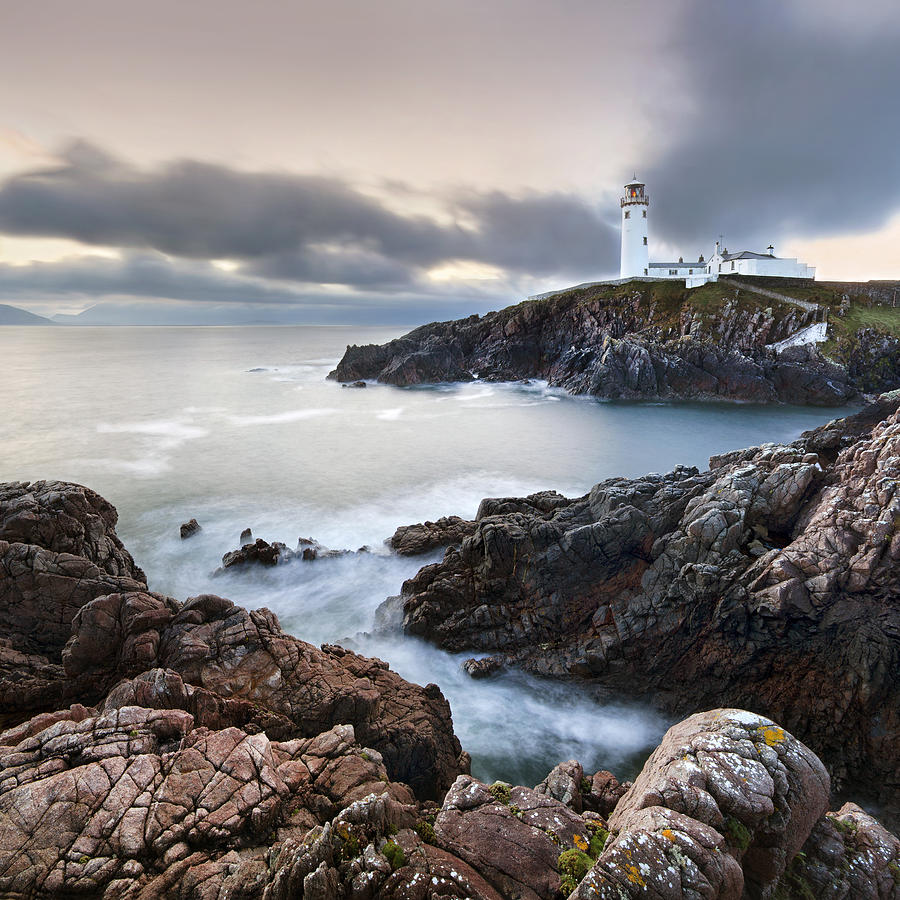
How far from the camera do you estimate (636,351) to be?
75.9 meters

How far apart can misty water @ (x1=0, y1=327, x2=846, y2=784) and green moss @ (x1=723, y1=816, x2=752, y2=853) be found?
8747 millimetres

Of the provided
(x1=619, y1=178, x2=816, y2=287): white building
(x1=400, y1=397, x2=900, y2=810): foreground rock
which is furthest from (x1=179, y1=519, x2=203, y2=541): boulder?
(x1=619, y1=178, x2=816, y2=287): white building

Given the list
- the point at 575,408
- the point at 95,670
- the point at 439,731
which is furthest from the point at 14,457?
the point at 575,408

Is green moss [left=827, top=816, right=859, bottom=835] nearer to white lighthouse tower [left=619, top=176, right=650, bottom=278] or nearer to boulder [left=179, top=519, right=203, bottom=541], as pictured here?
boulder [left=179, top=519, right=203, bottom=541]

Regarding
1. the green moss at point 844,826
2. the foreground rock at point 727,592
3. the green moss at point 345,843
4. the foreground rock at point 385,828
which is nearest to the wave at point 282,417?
the foreground rock at point 727,592

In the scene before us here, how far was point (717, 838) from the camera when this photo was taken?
712cm

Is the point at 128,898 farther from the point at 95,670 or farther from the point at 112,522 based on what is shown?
the point at 112,522

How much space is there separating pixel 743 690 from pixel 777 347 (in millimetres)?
73272

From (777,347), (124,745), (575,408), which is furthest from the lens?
(777,347)

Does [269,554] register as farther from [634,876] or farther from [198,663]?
→ [634,876]

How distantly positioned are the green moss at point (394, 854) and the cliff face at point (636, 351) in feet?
238

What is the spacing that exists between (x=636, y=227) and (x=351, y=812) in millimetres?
117381

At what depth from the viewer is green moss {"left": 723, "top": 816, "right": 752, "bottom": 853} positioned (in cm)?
742

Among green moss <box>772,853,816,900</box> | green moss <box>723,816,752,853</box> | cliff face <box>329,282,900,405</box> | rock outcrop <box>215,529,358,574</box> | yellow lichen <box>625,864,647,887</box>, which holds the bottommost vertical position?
rock outcrop <box>215,529,358,574</box>
